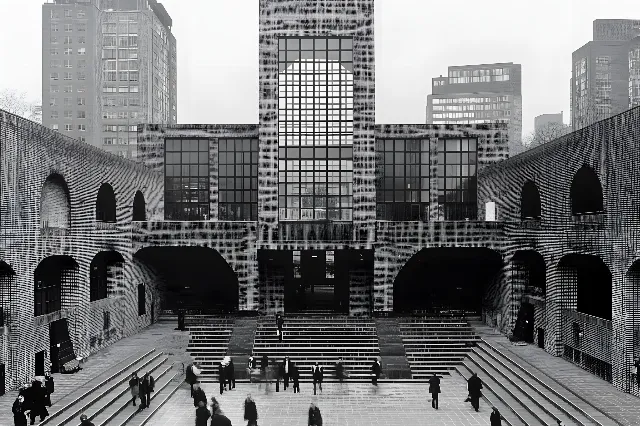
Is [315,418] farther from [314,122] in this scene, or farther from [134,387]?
[314,122]

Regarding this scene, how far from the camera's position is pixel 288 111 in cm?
3931

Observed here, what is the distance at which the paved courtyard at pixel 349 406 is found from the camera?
23734mm

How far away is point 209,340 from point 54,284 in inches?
373

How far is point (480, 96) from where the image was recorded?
166 m

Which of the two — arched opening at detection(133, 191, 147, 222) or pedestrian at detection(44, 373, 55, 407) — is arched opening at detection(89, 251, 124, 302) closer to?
arched opening at detection(133, 191, 147, 222)

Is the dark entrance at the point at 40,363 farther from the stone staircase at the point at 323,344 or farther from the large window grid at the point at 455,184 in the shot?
the large window grid at the point at 455,184

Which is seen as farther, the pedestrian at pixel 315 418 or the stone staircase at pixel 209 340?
the stone staircase at pixel 209 340

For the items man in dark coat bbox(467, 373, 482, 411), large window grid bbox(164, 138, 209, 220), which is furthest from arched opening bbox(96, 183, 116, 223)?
man in dark coat bbox(467, 373, 482, 411)

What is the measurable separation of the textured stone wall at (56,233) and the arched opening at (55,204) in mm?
49

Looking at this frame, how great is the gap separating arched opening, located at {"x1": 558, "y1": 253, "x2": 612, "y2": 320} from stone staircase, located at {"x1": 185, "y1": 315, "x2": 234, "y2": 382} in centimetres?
1685

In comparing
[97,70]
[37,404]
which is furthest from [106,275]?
[97,70]

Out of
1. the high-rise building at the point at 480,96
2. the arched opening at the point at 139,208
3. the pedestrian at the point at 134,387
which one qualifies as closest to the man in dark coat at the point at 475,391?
the pedestrian at the point at 134,387

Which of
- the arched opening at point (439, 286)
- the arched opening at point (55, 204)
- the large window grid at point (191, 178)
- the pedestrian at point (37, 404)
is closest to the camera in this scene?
the pedestrian at point (37, 404)

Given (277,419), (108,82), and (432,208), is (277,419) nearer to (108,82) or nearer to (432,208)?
(432,208)
